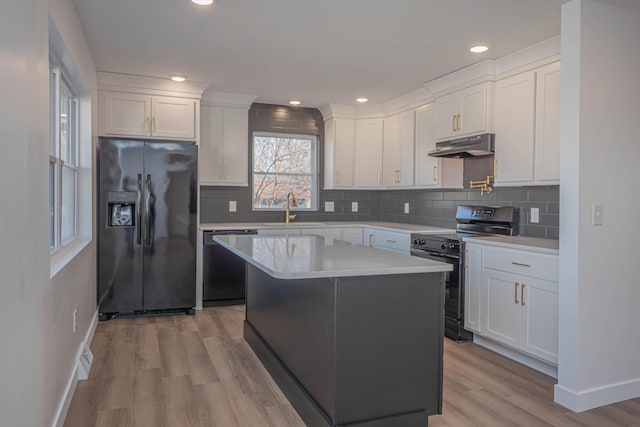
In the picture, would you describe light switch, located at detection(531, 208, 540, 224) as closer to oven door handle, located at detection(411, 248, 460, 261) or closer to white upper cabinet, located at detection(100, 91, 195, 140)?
oven door handle, located at detection(411, 248, 460, 261)

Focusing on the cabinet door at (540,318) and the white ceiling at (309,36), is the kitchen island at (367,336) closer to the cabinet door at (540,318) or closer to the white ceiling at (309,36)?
the cabinet door at (540,318)

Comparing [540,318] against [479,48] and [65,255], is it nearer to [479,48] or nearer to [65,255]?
[479,48]

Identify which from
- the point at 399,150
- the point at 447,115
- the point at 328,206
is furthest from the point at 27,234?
the point at 328,206

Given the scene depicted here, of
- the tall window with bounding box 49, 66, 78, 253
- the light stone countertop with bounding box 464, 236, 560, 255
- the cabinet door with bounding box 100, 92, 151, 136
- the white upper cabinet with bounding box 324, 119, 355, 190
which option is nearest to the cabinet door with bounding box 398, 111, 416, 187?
the white upper cabinet with bounding box 324, 119, 355, 190

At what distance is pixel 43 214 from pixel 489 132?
3.26 meters

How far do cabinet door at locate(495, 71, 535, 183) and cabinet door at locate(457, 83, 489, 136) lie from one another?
0.36ft

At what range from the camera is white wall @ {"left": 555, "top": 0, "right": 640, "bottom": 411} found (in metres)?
2.60

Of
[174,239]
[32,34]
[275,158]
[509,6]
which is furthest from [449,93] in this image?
[32,34]

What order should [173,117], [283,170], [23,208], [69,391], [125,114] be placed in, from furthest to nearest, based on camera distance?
1. [283,170]
2. [173,117]
3. [125,114]
4. [69,391]
5. [23,208]

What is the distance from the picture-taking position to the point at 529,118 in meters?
3.50

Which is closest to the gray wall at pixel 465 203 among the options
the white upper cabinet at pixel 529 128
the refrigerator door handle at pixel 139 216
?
the white upper cabinet at pixel 529 128

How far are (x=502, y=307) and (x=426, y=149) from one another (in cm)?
199

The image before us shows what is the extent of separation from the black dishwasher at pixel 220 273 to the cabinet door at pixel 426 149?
186cm

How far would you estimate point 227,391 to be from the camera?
2793 millimetres
